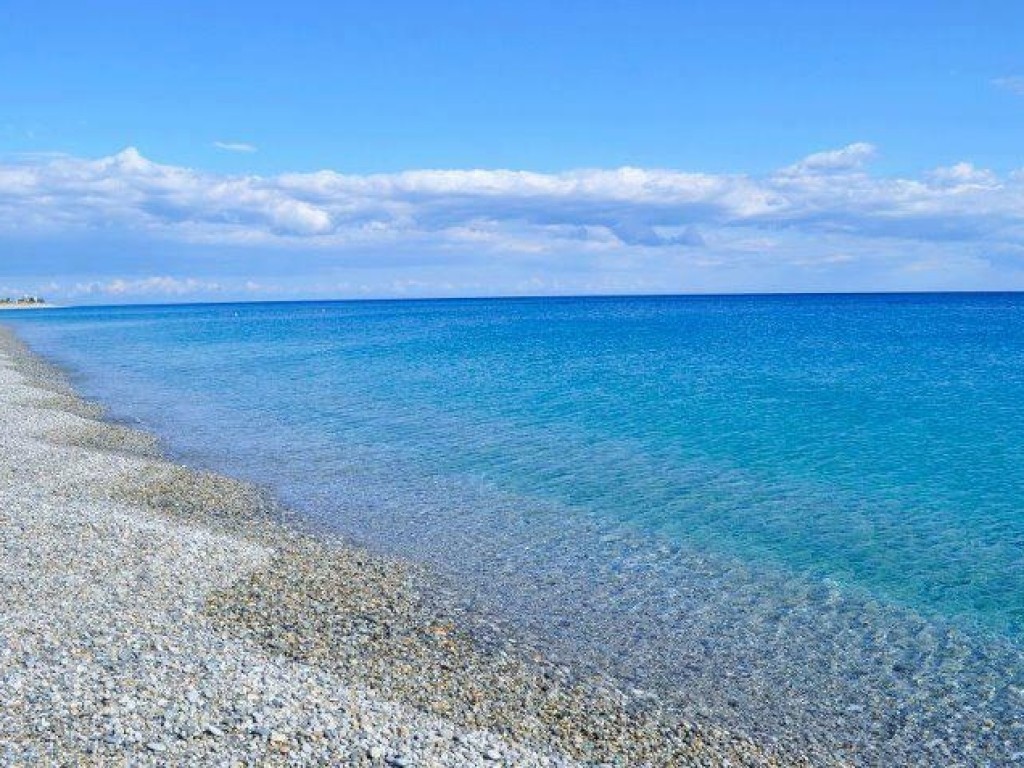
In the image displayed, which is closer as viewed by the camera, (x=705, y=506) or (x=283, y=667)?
(x=283, y=667)

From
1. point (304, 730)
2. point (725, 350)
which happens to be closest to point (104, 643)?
point (304, 730)

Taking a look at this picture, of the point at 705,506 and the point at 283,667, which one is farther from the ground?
the point at 283,667

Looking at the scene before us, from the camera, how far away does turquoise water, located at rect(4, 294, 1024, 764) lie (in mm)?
13930

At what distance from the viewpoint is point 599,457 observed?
97.5ft

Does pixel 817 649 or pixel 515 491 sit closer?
pixel 817 649

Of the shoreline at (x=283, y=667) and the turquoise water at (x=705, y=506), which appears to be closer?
the shoreline at (x=283, y=667)

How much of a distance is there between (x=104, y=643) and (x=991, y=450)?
2957cm

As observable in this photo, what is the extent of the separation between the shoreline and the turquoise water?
143 cm

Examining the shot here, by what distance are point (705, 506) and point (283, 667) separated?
14156mm

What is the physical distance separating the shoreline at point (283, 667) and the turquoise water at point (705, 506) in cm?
143

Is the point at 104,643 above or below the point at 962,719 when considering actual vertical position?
above

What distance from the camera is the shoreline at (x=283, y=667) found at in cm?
948

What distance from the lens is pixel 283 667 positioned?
38.4 ft

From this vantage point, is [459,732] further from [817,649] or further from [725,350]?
[725,350]
